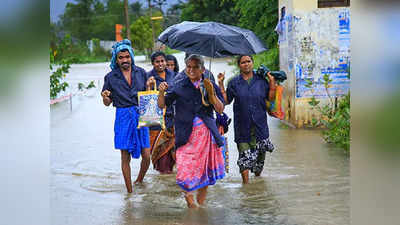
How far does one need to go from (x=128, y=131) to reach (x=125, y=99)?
37 centimetres

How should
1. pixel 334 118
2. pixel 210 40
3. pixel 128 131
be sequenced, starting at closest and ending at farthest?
pixel 210 40 → pixel 128 131 → pixel 334 118

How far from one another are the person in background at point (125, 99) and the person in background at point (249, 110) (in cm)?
118

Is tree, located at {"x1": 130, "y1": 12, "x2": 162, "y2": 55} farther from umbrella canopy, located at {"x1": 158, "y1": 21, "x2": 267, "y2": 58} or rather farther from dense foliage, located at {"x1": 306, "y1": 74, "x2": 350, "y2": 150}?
umbrella canopy, located at {"x1": 158, "y1": 21, "x2": 267, "y2": 58}

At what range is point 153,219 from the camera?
18.4ft

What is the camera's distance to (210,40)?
547 cm

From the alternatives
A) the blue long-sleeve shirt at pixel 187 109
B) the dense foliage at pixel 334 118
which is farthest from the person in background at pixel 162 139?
the dense foliage at pixel 334 118

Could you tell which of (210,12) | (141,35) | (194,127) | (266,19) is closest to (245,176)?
(194,127)

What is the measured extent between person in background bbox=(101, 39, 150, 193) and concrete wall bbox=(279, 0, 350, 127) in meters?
5.23

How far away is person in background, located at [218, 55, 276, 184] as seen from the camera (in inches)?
276

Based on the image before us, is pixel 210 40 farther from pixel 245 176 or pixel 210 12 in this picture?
pixel 210 12

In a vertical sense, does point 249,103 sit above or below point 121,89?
below
